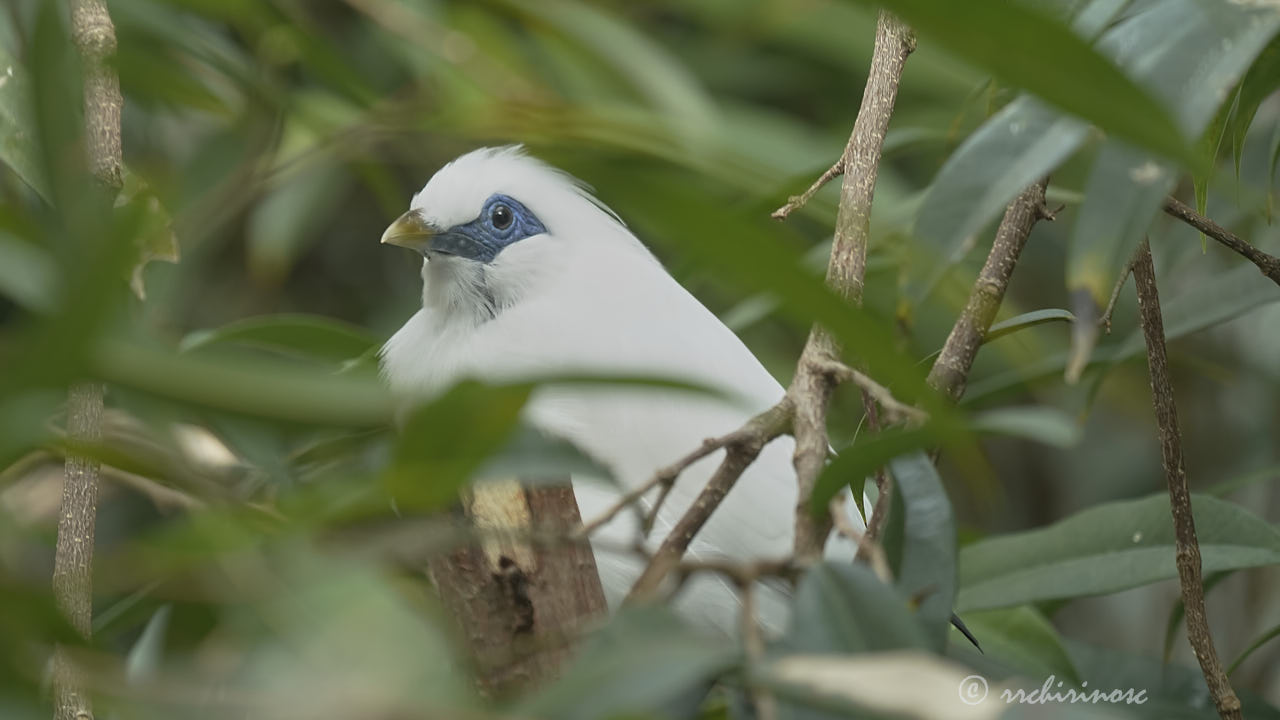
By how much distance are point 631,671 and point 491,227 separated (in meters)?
1.17

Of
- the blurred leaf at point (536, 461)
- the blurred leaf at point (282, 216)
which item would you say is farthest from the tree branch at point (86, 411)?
the blurred leaf at point (282, 216)

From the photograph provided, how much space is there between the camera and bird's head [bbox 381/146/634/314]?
1.67 m

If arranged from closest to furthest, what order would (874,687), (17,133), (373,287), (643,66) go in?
(874,687), (17,133), (643,66), (373,287)

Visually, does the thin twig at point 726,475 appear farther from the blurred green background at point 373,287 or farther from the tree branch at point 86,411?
the tree branch at point 86,411

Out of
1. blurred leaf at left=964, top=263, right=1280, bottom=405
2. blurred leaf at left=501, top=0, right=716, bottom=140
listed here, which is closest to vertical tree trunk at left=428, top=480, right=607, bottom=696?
blurred leaf at left=964, top=263, right=1280, bottom=405

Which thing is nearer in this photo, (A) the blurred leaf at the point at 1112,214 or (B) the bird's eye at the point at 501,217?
(A) the blurred leaf at the point at 1112,214

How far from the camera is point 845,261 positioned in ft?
3.15

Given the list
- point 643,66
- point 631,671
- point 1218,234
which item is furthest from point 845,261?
point 643,66

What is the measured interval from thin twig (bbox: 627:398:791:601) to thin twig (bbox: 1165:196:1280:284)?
0.42m

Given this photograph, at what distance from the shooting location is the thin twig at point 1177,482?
3.52 ft

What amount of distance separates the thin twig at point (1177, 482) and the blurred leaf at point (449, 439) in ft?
2.13

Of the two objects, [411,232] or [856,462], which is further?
[411,232]

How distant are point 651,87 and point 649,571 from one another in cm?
147

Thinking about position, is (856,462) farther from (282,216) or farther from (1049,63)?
(282,216)
